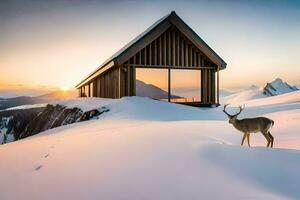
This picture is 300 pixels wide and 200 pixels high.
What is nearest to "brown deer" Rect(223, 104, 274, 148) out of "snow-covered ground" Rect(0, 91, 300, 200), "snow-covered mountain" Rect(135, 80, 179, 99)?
"snow-covered ground" Rect(0, 91, 300, 200)

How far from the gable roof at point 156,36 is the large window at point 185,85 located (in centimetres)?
126

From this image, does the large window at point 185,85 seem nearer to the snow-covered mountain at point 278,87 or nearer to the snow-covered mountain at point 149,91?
the snow-covered mountain at point 149,91

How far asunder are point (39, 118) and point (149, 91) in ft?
24.8

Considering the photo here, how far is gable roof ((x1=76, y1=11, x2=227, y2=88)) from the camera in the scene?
15.2m

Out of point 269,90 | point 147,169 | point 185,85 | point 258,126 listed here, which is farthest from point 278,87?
point 147,169

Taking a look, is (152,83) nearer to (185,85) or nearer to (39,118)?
(185,85)

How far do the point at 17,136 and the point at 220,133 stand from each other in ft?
48.3

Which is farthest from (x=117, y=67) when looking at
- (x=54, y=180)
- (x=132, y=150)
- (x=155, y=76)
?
(x=54, y=180)

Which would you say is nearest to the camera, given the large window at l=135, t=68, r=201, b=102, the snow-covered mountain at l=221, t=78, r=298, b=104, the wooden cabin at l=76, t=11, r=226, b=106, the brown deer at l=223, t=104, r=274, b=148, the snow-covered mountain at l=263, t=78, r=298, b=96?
the brown deer at l=223, t=104, r=274, b=148

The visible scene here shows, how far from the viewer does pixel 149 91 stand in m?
16.6

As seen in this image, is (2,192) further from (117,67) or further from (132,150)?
(117,67)

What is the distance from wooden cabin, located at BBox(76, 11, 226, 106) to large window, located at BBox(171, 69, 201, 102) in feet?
0.63

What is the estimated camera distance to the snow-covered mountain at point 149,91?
1620 centimetres

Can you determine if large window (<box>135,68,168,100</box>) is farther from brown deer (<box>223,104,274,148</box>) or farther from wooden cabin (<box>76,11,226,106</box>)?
brown deer (<box>223,104,274,148</box>)
